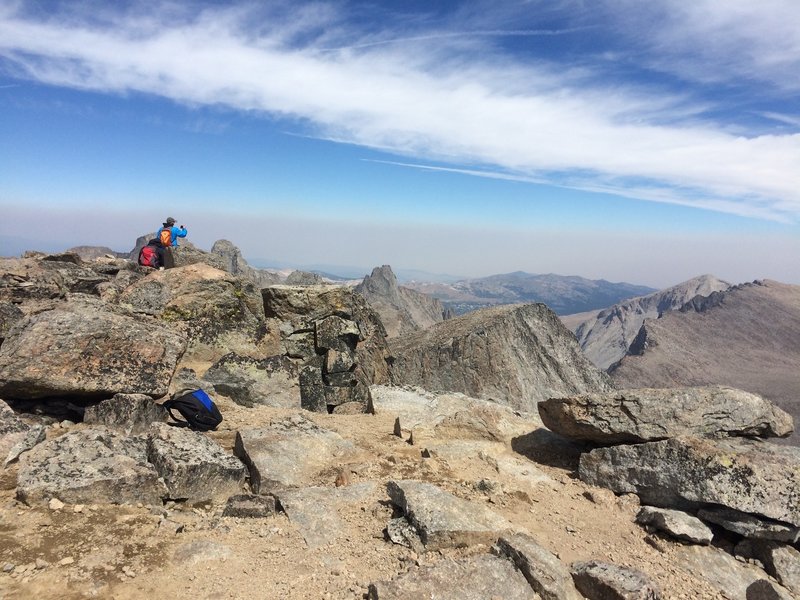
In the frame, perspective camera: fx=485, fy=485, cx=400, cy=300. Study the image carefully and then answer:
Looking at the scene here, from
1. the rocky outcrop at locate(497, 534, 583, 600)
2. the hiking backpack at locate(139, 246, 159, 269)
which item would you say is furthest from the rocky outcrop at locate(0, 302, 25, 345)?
the rocky outcrop at locate(497, 534, 583, 600)

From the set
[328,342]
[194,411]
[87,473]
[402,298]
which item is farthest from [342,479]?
[402,298]

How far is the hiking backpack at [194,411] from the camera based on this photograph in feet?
38.1

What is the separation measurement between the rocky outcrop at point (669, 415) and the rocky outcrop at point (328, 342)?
285 inches

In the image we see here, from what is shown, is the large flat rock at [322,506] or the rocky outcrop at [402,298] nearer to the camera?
the large flat rock at [322,506]

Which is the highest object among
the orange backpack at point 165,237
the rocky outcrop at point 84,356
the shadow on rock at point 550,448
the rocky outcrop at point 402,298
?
the orange backpack at point 165,237

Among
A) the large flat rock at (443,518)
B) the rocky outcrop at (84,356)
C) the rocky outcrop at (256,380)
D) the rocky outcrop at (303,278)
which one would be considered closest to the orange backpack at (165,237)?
the rocky outcrop at (256,380)

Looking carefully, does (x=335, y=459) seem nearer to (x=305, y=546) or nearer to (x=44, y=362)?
(x=305, y=546)

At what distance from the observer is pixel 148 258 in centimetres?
2292

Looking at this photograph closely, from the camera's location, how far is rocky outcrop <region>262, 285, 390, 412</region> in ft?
56.0

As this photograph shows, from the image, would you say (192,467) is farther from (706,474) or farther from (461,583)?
(706,474)

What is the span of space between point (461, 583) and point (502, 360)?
65.4ft

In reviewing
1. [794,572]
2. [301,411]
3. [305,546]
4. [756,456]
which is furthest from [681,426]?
[301,411]

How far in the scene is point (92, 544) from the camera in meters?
6.84

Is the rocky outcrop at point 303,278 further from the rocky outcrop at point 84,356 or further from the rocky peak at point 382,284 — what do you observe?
the rocky peak at point 382,284
